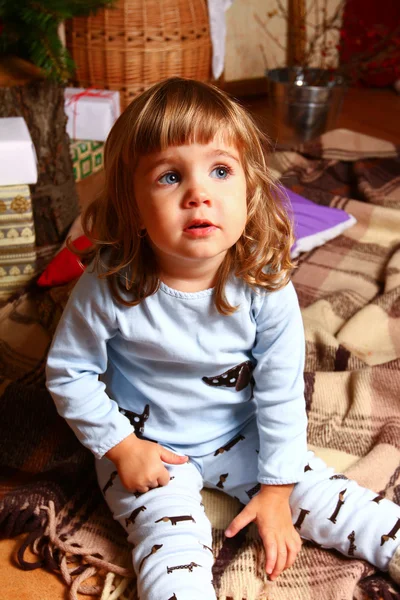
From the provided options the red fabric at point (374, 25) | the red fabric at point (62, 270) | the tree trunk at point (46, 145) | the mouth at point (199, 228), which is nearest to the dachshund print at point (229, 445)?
the mouth at point (199, 228)

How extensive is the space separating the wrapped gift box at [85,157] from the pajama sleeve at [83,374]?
3.29ft

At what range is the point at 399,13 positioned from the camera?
3215mm

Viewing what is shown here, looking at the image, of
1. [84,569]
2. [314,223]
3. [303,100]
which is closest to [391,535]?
[84,569]

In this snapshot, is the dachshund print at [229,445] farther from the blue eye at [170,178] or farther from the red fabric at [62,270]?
the red fabric at [62,270]

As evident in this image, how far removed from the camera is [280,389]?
885 mm

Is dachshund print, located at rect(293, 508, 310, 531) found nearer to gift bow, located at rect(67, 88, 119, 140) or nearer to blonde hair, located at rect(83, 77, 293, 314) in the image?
blonde hair, located at rect(83, 77, 293, 314)

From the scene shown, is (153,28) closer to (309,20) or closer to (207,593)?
(309,20)

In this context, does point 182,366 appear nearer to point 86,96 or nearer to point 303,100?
point 86,96

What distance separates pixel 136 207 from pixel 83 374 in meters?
0.22

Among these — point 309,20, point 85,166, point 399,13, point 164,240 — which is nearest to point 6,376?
point 164,240

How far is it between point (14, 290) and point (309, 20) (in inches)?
90.0

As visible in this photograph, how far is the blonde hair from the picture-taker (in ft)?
2.46

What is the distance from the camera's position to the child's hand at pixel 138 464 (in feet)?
2.79

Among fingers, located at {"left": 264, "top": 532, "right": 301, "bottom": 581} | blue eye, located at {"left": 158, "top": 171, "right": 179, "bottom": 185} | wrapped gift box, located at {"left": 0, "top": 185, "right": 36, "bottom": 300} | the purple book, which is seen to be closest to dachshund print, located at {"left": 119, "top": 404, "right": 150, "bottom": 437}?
fingers, located at {"left": 264, "top": 532, "right": 301, "bottom": 581}
